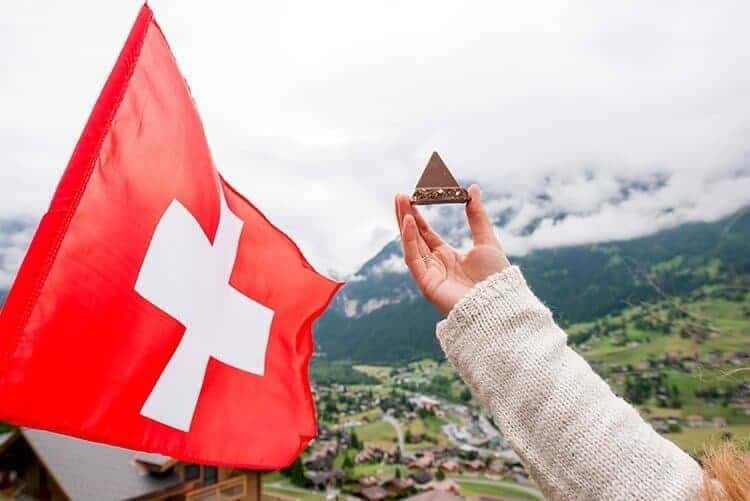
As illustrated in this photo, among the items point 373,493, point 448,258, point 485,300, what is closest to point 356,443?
point 373,493

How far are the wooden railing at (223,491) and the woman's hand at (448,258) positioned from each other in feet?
50.3

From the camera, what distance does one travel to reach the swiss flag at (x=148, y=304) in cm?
200

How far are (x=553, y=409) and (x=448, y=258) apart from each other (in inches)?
28.4

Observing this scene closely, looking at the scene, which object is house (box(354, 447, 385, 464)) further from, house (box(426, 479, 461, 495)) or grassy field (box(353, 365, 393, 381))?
grassy field (box(353, 365, 393, 381))

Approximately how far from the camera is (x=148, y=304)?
8.55 feet

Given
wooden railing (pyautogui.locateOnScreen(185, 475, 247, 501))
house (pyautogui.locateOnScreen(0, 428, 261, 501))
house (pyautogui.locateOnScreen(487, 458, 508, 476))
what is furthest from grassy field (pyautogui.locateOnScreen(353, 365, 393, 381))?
house (pyautogui.locateOnScreen(0, 428, 261, 501))

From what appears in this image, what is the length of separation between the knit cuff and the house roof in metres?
15.2

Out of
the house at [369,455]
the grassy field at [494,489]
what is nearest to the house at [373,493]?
the grassy field at [494,489]

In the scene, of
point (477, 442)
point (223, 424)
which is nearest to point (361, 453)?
point (477, 442)

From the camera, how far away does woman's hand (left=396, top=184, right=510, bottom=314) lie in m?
1.57

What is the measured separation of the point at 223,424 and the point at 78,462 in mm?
14992

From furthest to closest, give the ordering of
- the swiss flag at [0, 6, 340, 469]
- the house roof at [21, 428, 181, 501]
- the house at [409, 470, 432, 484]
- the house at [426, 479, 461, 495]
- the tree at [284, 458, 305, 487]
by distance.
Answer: the house at [409, 470, 432, 484] → the tree at [284, 458, 305, 487] → the house at [426, 479, 461, 495] → the house roof at [21, 428, 181, 501] → the swiss flag at [0, 6, 340, 469]

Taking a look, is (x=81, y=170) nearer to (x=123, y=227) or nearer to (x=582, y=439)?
(x=123, y=227)

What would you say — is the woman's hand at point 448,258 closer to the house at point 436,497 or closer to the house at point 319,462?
the house at point 436,497
